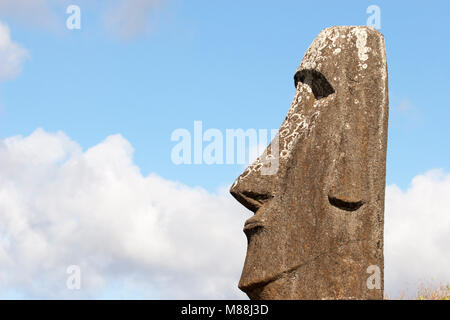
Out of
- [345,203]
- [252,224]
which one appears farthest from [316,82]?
[252,224]

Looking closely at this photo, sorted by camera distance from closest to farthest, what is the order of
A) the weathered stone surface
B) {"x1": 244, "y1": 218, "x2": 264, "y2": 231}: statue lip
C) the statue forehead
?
the weathered stone surface, {"x1": 244, "y1": 218, "x2": 264, "y2": 231}: statue lip, the statue forehead

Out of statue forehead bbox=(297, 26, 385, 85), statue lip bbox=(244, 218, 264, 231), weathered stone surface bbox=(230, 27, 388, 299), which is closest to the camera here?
weathered stone surface bbox=(230, 27, 388, 299)

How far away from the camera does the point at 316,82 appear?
8.68 metres

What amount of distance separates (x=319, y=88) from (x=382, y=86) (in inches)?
29.2

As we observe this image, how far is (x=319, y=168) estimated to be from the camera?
816cm

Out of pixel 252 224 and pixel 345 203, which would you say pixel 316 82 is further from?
pixel 252 224

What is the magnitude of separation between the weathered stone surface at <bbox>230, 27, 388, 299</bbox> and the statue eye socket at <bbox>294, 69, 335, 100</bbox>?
0.04 feet

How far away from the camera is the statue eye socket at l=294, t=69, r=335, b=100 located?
852 cm

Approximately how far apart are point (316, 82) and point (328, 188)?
1.41 metres
